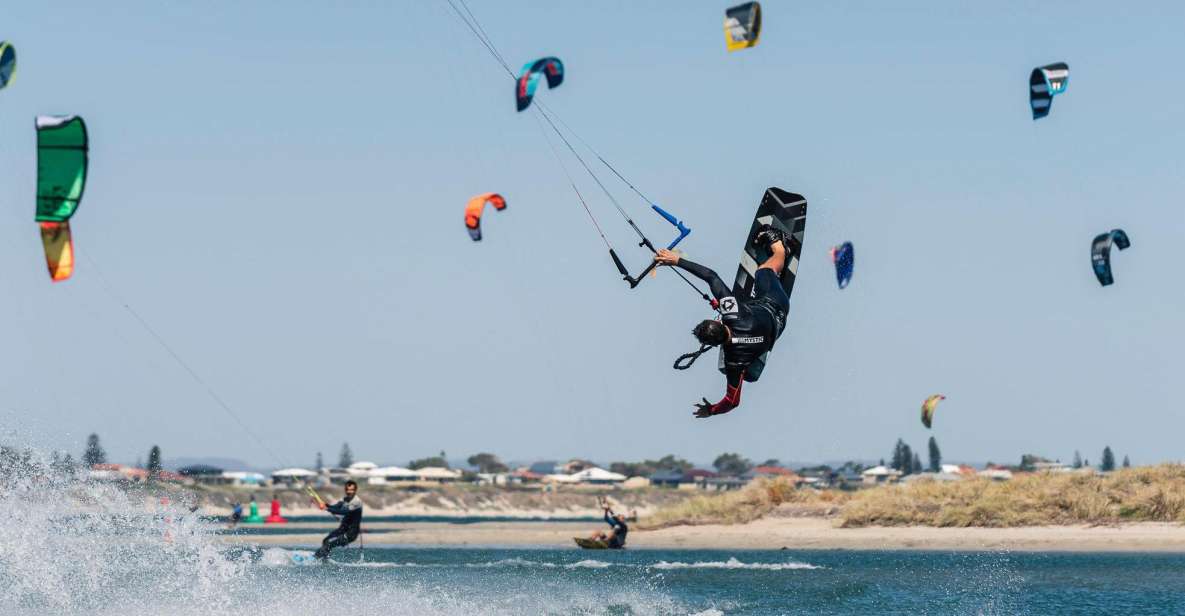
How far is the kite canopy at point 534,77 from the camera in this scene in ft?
41.9

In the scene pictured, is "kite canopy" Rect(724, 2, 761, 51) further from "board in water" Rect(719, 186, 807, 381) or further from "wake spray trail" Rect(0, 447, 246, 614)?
"wake spray trail" Rect(0, 447, 246, 614)

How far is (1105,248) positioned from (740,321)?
49.8 feet

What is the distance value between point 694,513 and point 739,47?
35986 millimetres

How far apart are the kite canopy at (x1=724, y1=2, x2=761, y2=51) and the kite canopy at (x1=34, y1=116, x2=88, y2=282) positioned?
5149 mm

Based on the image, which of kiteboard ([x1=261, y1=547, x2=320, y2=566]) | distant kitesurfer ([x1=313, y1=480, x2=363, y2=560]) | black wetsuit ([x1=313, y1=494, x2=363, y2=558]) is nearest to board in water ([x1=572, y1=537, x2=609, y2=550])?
kiteboard ([x1=261, y1=547, x2=320, y2=566])

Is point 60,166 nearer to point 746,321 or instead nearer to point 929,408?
point 746,321

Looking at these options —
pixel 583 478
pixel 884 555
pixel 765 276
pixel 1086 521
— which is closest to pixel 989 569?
pixel 884 555

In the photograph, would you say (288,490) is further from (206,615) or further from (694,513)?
(206,615)

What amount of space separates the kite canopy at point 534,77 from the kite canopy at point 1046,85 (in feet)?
19.2

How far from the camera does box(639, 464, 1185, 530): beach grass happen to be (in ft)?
115

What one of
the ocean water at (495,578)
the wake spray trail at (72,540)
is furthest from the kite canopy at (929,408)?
the wake spray trail at (72,540)

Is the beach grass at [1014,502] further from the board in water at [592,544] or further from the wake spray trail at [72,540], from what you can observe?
the wake spray trail at [72,540]

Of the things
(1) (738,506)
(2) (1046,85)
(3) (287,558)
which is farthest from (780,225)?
(1) (738,506)

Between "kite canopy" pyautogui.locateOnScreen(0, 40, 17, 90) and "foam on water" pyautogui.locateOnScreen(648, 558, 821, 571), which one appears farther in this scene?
"foam on water" pyautogui.locateOnScreen(648, 558, 821, 571)
